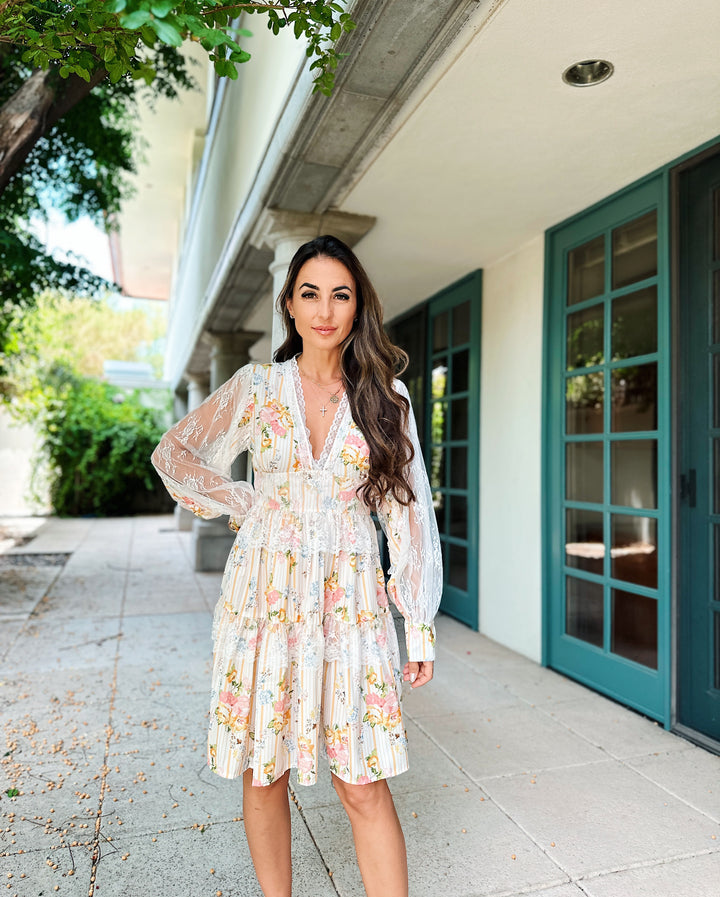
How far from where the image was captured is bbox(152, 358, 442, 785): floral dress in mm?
1429

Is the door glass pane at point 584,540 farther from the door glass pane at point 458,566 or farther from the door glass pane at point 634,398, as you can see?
the door glass pane at point 458,566

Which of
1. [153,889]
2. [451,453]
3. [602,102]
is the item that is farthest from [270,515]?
[451,453]

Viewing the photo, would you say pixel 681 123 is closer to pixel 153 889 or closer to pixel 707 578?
pixel 707 578

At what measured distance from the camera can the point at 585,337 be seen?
351cm

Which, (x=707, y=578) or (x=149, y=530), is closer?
(x=707, y=578)

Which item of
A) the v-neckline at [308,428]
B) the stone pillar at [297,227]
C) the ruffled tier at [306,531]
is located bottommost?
the ruffled tier at [306,531]

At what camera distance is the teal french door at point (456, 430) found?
14.9 ft

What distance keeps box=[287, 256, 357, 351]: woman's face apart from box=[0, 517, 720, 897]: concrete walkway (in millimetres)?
1446

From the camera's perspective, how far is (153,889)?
1.73 metres

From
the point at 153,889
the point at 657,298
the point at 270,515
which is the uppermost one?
the point at 657,298

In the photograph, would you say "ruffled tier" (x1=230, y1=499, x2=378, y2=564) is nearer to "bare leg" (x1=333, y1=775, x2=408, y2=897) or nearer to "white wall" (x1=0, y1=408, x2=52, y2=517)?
"bare leg" (x1=333, y1=775, x2=408, y2=897)

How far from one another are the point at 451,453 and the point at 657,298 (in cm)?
224

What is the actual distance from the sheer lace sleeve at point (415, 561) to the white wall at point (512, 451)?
240 centimetres

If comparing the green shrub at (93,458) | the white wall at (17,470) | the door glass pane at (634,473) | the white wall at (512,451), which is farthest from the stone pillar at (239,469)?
the white wall at (17,470)
